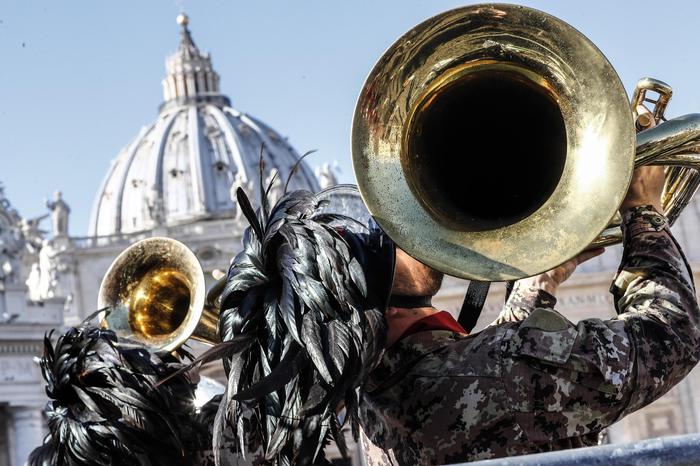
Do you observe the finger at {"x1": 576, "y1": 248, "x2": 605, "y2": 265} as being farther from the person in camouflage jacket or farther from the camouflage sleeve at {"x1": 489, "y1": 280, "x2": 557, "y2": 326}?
the camouflage sleeve at {"x1": 489, "y1": 280, "x2": 557, "y2": 326}

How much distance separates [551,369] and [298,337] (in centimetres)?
40

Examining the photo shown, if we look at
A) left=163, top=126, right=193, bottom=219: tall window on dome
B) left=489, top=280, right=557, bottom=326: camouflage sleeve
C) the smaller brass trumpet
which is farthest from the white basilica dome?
left=489, top=280, right=557, bottom=326: camouflage sleeve

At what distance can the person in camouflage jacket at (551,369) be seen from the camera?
237 centimetres

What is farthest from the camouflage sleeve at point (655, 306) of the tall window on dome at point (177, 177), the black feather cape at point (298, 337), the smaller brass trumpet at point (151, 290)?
the tall window on dome at point (177, 177)

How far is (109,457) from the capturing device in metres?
3.22

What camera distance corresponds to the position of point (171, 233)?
46.0m

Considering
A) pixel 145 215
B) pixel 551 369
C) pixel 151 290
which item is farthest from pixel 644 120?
pixel 145 215

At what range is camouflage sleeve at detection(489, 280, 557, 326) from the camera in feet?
9.14

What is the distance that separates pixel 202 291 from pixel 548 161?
54.5 inches

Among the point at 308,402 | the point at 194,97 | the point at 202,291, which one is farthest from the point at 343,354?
the point at 194,97

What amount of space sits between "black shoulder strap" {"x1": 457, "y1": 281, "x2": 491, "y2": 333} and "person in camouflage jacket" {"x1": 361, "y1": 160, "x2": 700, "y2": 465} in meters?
0.24

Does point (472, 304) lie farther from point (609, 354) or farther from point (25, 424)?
point (25, 424)

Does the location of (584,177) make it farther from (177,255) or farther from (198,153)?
(198,153)

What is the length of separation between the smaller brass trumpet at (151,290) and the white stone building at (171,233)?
1478 mm
